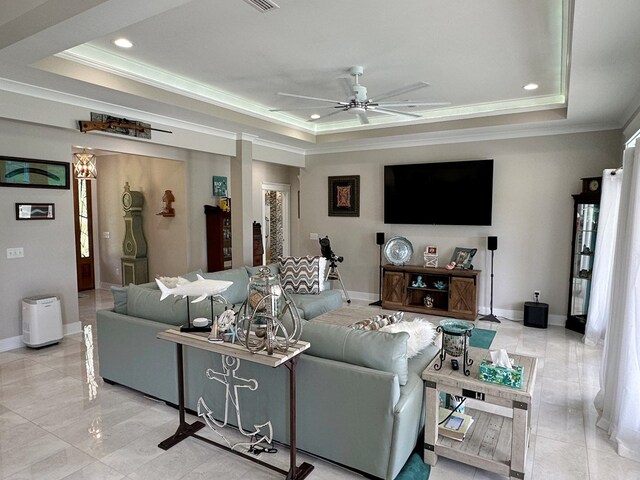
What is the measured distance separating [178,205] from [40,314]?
107 inches

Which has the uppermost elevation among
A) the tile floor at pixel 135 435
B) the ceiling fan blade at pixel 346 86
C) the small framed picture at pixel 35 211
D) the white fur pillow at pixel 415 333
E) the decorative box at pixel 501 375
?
the ceiling fan blade at pixel 346 86

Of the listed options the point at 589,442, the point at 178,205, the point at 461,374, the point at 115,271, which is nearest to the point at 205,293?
the point at 461,374

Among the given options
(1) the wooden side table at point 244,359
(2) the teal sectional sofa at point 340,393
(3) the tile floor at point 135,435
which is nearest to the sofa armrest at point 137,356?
(2) the teal sectional sofa at point 340,393

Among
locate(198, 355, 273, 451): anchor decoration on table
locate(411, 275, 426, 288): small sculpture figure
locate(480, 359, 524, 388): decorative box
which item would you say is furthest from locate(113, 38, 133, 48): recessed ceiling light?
locate(411, 275, 426, 288): small sculpture figure

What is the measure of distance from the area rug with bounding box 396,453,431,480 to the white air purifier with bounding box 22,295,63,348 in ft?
13.3

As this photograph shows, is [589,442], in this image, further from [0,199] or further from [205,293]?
[0,199]

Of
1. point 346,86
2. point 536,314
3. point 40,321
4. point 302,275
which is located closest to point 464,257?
point 536,314

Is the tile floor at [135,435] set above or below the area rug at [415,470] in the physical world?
below

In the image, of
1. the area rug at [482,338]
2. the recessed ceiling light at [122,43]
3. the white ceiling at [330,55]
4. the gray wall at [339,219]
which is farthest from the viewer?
the area rug at [482,338]

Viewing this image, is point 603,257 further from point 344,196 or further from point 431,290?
point 344,196

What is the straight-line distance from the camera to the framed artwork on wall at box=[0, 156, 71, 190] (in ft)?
13.8

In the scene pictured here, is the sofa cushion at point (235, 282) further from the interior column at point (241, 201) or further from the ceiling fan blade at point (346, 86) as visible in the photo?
the ceiling fan blade at point (346, 86)

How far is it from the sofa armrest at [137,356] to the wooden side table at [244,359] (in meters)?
0.34

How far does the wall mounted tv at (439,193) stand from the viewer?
5.85m
